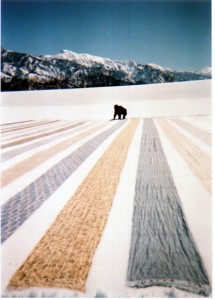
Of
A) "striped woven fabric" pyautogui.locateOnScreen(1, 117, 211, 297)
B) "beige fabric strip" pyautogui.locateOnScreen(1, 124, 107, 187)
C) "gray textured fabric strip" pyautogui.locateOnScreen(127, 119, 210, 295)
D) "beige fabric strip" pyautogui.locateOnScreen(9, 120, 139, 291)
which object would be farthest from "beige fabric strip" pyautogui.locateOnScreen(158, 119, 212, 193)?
"beige fabric strip" pyautogui.locateOnScreen(1, 124, 107, 187)

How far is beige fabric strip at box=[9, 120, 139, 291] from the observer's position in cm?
249

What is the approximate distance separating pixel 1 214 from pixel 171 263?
91.7 inches

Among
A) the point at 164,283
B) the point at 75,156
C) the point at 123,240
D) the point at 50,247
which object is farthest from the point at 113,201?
the point at 75,156

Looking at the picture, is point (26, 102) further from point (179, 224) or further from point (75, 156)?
point (179, 224)

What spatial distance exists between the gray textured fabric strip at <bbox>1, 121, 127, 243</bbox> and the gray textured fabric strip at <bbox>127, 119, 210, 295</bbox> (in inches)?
56.3

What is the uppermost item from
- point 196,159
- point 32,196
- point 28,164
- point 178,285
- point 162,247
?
point 196,159

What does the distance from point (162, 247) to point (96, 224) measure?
0.85 meters

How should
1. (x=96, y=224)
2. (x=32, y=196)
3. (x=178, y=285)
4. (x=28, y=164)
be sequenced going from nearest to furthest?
1. (x=178, y=285)
2. (x=96, y=224)
3. (x=32, y=196)
4. (x=28, y=164)

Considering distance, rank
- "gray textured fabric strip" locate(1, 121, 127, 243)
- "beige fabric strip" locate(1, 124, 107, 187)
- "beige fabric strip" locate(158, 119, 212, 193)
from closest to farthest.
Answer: "gray textured fabric strip" locate(1, 121, 127, 243) < "beige fabric strip" locate(158, 119, 212, 193) < "beige fabric strip" locate(1, 124, 107, 187)

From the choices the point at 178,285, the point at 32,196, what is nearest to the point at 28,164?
the point at 32,196

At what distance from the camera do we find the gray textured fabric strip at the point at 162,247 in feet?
8.15

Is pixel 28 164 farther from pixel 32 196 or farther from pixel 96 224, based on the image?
pixel 96 224

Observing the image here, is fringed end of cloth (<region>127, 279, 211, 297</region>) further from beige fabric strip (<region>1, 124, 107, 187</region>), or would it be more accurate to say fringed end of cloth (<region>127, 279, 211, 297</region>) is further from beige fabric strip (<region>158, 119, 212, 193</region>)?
beige fabric strip (<region>1, 124, 107, 187</region>)

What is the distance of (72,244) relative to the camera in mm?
2955
